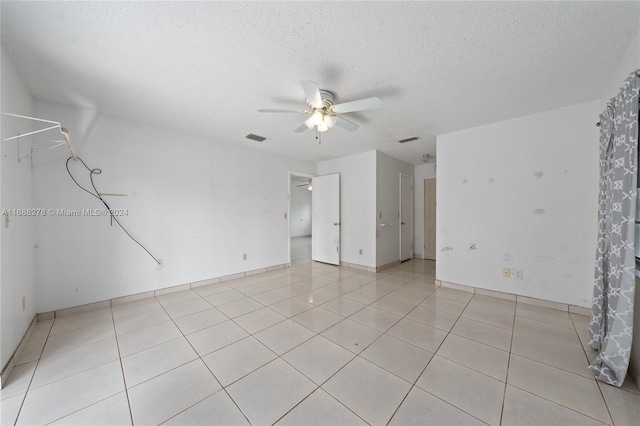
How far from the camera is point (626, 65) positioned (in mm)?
1742

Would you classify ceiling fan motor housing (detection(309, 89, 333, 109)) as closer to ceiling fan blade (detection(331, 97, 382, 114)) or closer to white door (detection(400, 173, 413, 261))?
ceiling fan blade (detection(331, 97, 382, 114))

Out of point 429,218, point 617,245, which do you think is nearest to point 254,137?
point 617,245

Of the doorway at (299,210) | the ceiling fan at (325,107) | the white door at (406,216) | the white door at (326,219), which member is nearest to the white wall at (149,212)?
the white door at (326,219)

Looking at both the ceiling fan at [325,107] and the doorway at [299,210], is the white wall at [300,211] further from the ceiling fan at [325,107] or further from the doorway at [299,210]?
the ceiling fan at [325,107]

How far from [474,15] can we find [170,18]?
195 centimetres

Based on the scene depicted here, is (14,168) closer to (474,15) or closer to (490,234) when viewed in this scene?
(474,15)

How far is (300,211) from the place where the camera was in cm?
1027

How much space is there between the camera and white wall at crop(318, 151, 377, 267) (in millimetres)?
4406

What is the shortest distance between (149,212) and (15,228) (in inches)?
49.2

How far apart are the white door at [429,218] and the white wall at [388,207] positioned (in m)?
0.85

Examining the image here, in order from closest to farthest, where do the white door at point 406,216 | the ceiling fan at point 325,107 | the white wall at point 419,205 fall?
the ceiling fan at point 325,107
the white door at point 406,216
the white wall at point 419,205

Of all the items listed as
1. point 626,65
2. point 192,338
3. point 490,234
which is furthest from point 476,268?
point 192,338

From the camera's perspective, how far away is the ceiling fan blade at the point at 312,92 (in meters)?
1.73

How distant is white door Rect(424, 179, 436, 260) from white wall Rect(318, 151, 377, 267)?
197 cm
